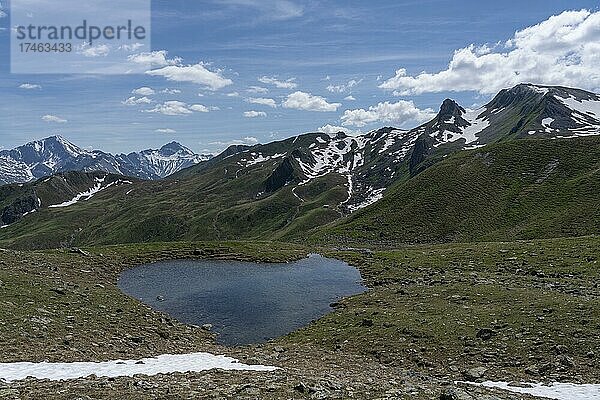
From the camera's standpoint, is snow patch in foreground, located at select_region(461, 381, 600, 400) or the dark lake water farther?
the dark lake water

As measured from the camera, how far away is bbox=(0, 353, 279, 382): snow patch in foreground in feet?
66.9

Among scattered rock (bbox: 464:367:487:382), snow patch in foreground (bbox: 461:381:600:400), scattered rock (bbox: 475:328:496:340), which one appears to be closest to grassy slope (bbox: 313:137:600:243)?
scattered rock (bbox: 475:328:496:340)

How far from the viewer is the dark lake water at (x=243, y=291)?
3681cm

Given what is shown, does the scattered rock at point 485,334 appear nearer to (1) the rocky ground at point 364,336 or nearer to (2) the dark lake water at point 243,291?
(1) the rocky ground at point 364,336

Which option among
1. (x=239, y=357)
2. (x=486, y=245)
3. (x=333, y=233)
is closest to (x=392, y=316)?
(x=239, y=357)

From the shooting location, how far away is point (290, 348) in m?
29.3

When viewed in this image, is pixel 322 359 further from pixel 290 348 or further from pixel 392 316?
pixel 392 316

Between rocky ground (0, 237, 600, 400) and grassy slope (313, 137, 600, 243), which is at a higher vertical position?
grassy slope (313, 137, 600, 243)

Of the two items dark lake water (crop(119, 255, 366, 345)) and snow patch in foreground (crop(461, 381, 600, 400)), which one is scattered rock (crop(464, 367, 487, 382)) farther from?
dark lake water (crop(119, 255, 366, 345))

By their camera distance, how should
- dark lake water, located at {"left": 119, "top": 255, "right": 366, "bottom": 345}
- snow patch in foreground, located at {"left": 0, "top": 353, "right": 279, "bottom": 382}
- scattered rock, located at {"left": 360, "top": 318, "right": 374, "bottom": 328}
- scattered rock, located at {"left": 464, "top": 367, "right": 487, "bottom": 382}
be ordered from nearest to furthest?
snow patch in foreground, located at {"left": 0, "top": 353, "right": 279, "bottom": 382} → scattered rock, located at {"left": 464, "top": 367, "right": 487, "bottom": 382} → scattered rock, located at {"left": 360, "top": 318, "right": 374, "bottom": 328} → dark lake water, located at {"left": 119, "top": 255, "right": 366, "bottom": 345}

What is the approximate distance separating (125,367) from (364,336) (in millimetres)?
15593

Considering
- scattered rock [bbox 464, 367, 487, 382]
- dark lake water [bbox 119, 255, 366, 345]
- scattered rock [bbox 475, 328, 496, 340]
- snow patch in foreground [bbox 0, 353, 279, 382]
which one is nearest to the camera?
snow patch in foreground [bbox 0, 353, 279, 382]

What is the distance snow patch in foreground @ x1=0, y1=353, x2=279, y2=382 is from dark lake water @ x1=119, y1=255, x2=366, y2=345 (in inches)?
292

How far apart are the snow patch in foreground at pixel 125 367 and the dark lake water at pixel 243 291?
7410mm
